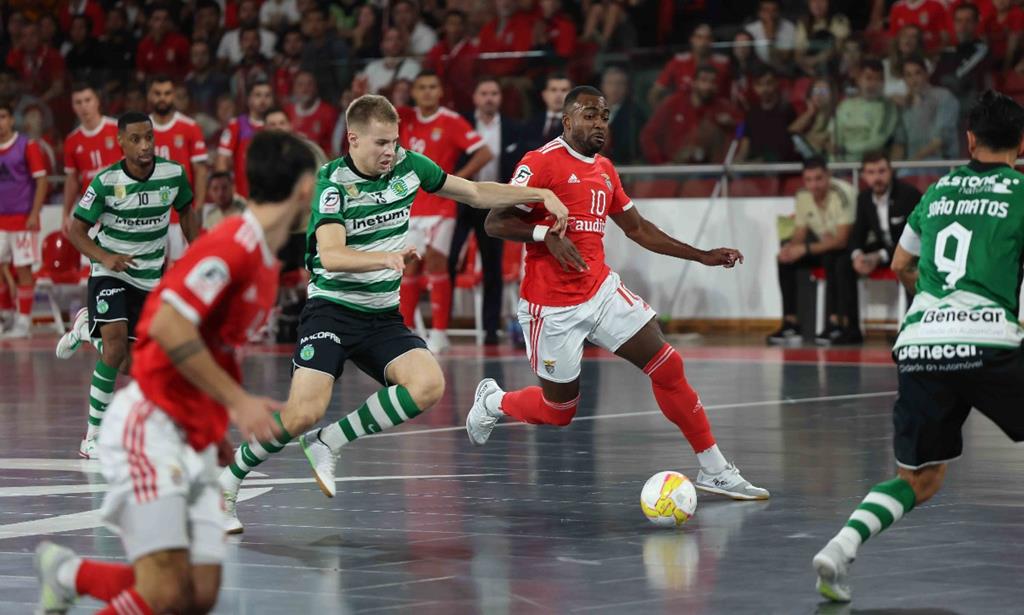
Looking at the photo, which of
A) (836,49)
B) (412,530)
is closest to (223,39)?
(836,49)

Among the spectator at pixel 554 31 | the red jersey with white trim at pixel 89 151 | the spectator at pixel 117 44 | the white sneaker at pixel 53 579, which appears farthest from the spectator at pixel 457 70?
the white sneaker at pixel 53 579

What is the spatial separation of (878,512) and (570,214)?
3105mm

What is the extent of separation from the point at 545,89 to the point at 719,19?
10.1ft

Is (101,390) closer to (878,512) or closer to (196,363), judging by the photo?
(878,512)

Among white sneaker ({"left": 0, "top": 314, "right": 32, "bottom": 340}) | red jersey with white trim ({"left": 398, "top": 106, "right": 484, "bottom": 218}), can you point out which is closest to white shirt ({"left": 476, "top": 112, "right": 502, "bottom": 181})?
red jersey with white trim ({"left": 398, "top": 106, "right": 484, "bottom": 218})

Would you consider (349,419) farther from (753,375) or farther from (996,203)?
(753,375)

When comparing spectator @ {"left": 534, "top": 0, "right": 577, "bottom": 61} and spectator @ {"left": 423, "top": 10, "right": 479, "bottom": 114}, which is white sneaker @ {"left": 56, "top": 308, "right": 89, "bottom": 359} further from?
spectator @ {"left": 534, "top": 0, "right": 577, "bottom": 61}

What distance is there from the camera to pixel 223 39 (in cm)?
2214

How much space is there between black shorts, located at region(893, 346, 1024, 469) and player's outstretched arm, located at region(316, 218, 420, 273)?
2015mm

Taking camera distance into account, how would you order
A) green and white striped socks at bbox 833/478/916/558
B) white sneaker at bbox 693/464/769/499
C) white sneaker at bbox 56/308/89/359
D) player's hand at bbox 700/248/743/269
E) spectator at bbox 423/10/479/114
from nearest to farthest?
1. green and white striped socks at bbox 833/478/916/558
2. white sneaker at bbox 693/464/769/499
3. player's hand at bbox 700/248/743/269
4. white sneaker at bbox 56/308/89/359
5. spectator at bbox 423/10/479/114

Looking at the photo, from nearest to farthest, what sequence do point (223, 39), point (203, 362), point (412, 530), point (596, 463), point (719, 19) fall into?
point (203, 362) < point (412, 530) < point (596, 463) < point (719, 19) < point (223, 39)

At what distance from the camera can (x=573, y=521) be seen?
7.66 metres

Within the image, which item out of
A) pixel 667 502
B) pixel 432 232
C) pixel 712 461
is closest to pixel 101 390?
pixel 712 461

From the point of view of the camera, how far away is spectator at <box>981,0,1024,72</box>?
657 inches
